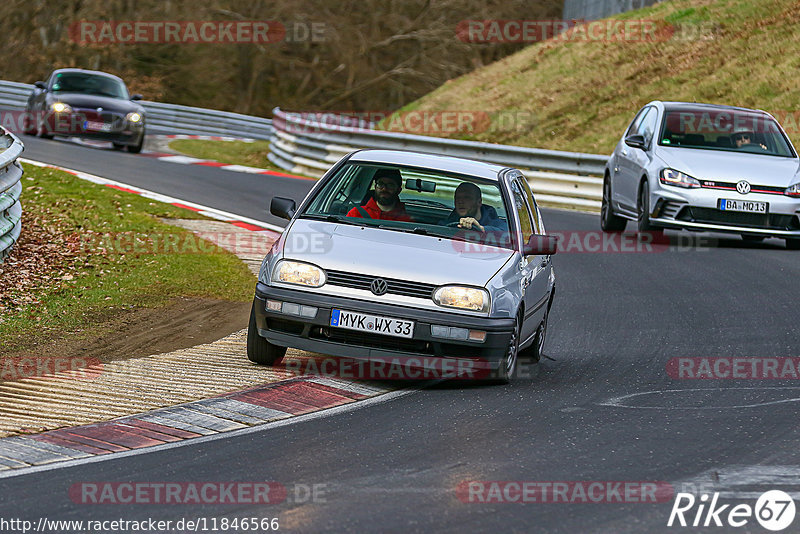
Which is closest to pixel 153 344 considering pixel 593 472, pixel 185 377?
pixel 185 377

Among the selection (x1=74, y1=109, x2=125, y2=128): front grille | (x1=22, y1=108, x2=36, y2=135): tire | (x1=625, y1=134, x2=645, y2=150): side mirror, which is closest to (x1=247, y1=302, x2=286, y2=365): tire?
(x1=625, y1=134, x2=645, y2=150): side mirror

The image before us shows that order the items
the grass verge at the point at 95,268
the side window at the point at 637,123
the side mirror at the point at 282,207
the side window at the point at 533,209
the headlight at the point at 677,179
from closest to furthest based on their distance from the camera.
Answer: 1. the side mirror at the point at 282,207
2. the side window at the point at 533,209
3. the grass verge at the point at 95,268
4. the headlight at the point at 677,179
5. the side window at the point at 637,123

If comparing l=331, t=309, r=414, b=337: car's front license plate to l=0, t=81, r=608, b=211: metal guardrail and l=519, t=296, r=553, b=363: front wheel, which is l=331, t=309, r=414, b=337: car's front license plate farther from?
l=0, t=81, r=608, b=211: metal guardrail

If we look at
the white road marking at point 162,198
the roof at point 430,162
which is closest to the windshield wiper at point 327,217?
the roof at point 430,162

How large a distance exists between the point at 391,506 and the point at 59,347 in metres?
4.70

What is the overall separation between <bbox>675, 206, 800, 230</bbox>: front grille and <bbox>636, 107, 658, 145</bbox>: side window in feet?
4.79

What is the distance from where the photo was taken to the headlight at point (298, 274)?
26.7 ft

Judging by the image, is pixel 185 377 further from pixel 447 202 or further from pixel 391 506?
pixel 391 506

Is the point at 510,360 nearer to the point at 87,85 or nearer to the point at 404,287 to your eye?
the point at 404,287

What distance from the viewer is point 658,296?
1272cm

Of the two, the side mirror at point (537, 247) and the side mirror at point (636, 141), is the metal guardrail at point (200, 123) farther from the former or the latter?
the side mirror at point (537, 247)

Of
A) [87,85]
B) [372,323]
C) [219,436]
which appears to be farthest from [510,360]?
[87,85]

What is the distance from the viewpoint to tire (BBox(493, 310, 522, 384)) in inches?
326

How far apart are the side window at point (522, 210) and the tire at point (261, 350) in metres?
1.90
